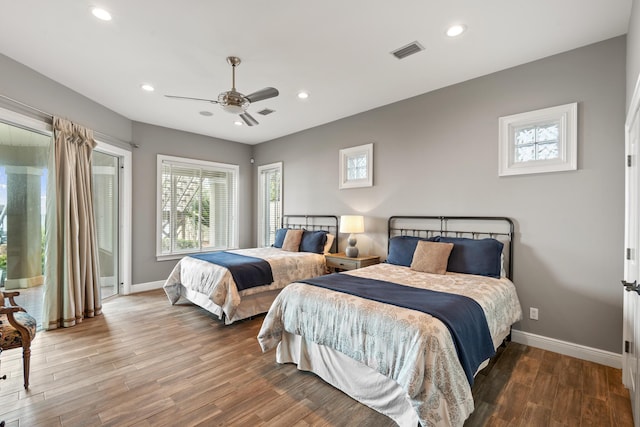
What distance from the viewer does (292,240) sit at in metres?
4.97

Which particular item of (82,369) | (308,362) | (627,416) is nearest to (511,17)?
(627,416)

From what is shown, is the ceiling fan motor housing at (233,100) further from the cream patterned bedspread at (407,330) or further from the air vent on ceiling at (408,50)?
the cream patterned bedspread at (407,330)

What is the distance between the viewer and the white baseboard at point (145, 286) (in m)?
5.01

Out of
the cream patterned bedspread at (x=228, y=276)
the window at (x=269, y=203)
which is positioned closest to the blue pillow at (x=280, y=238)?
the cream patterned bedspread at (x=228, y=276)

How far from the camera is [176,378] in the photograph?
2473 mm

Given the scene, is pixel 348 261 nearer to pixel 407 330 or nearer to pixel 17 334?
pixel 407 330

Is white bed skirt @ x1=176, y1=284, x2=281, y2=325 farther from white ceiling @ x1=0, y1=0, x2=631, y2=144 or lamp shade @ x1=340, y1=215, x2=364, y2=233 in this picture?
white ceiling @ x1=0, y1=0, x2=631, y2=144

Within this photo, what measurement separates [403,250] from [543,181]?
1.58 m

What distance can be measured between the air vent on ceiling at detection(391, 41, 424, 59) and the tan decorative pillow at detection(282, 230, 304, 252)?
3046 mm

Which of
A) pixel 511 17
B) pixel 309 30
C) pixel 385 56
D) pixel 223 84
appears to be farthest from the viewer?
pixel 223 84

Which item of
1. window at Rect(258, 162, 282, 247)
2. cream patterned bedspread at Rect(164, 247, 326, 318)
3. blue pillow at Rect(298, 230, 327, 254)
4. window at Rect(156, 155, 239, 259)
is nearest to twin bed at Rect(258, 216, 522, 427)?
cream patterned bedspread at Rect(164, 247, 326, 318)

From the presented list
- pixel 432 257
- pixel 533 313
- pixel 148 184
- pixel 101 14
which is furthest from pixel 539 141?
pixel 148 184

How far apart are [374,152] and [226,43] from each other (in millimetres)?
2488

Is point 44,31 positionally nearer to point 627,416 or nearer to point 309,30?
point 309,30
